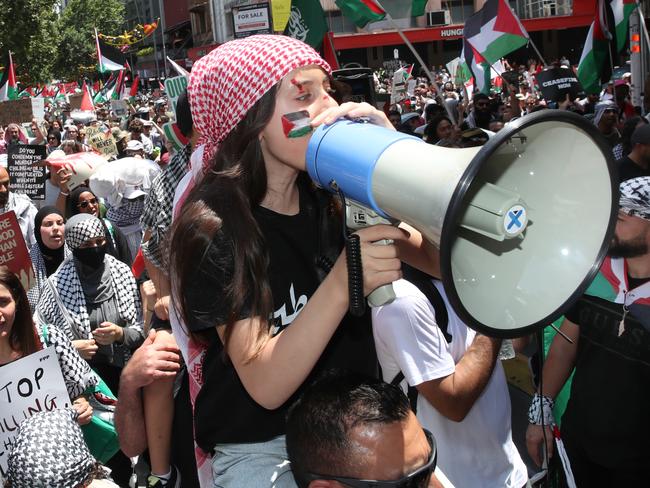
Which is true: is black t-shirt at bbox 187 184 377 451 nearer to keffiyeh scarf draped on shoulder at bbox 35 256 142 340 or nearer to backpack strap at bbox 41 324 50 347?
backpack strap at bbox 41 324 50 347

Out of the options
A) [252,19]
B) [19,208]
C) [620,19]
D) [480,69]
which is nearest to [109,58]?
[252,19]

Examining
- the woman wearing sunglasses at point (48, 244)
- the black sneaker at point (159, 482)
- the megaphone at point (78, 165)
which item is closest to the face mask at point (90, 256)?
the woman wearing sunglasses at point (48, 244)

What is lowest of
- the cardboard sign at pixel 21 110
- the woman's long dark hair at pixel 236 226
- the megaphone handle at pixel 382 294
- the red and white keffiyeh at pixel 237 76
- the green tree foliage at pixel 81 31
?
the cardboard sign at pixel 21 110

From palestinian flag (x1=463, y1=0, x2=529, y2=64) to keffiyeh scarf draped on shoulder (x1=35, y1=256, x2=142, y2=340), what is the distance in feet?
23.1

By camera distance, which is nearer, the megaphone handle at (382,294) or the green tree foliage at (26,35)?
the megaphone handle at (382,294)

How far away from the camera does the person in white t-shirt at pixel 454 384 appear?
2064 millimetres

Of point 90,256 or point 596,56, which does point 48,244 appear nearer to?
point 90,256

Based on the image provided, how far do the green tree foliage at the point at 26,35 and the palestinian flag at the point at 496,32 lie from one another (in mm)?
23233

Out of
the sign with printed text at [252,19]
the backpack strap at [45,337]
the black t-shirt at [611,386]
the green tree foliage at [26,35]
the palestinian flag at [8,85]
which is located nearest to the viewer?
the black t-shirt at [611,386]

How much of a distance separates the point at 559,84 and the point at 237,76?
→ 907 cm

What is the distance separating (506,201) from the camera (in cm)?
125

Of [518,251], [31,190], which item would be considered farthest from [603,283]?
[31,190]

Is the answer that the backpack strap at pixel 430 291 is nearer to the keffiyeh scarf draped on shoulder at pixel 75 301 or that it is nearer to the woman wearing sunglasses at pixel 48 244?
the keffiyeh scarf draped on shoulder at pixel 75 301

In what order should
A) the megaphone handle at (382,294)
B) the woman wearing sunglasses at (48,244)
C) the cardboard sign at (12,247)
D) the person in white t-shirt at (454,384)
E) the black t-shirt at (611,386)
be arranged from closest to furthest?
the megaphone handle at (382,294) → the person in white t-shirt at (454,384) → the black t-shirt at (611,386) → the cardboard sign at (12,247) → the woman wearing sunglasses at (48,244)
